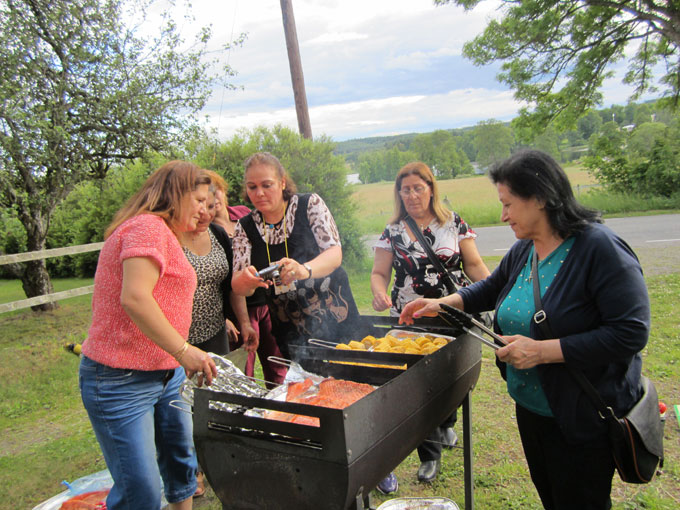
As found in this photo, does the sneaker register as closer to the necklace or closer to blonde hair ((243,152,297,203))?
the necklace

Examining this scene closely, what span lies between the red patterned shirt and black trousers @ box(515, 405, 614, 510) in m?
1.65

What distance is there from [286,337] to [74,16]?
7586mm

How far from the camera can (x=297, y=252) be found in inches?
123

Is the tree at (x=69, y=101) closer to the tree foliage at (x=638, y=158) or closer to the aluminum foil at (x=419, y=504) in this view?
the aluminum foil at (x=419, y=504)

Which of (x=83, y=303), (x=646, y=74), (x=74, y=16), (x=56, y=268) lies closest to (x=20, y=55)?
(x=74, y=16)

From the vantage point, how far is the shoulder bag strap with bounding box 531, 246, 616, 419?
1.81m

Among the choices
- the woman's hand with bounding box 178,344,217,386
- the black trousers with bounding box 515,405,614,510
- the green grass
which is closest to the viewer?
the black trousers with bounding box 515,405,614,510

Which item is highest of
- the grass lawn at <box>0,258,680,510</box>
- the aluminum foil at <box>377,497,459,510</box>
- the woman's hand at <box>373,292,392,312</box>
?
the woman's hand at <box>373,292,392,312</box>

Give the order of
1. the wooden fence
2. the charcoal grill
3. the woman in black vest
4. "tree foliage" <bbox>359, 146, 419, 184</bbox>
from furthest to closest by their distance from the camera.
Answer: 1. "tree foliage" <bbox>359, 146, 419, 184</bbox>
2. the wooden fence
3. the woman in black vest
4. the charcoal grill

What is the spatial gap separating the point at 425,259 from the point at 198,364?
1.74 m

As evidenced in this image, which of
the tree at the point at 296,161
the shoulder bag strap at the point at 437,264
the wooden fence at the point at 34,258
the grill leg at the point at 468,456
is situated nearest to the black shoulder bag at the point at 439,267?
the shoulder bag strap at the point at 437,264

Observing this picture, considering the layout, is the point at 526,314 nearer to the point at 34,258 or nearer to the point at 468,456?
the point at 468,456

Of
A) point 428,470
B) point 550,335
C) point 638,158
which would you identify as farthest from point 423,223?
point 638,158

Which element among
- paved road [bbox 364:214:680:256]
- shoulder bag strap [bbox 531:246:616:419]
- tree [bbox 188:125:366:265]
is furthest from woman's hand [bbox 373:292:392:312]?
paved road [bbox 364:214:680:256]
